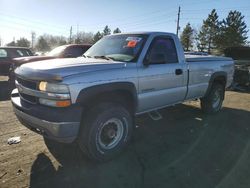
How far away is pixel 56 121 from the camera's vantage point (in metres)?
3.42

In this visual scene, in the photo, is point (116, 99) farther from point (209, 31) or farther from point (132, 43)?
point (209, 31)

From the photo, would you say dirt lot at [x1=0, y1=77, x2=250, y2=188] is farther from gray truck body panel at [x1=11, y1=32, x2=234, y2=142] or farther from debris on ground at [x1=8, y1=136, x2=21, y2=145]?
gray truck body panel at [x1=11, y1=32, x2=234, y2=142]

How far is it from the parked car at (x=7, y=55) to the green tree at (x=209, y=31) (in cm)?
5059

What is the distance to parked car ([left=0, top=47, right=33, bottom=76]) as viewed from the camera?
12016mm

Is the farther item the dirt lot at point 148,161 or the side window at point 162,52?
the side window at point 162,52

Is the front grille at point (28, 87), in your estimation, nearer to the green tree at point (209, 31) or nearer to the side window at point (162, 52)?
the side window at point (162, 52)

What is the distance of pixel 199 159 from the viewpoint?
4.25 meters

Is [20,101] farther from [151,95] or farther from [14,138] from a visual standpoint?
[151,95]

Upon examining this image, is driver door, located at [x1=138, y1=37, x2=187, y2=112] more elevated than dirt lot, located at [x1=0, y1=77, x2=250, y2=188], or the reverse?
driver door, located at [x1=138, y1=37, x2=187, y2=112]

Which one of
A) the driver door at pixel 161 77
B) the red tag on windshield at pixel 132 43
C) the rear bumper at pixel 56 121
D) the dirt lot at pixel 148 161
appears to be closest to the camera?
the rear bumper at pixel 56 121

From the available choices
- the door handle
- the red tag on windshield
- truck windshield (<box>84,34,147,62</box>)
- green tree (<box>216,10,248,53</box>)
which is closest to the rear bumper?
truck windshield (<box>84,34,147,62</box>)

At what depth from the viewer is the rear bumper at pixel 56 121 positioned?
3.43 m

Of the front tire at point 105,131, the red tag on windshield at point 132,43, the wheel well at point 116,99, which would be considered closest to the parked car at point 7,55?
the red tag on windshield at point 132,43

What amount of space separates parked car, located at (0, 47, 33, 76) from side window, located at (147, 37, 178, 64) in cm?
885
